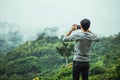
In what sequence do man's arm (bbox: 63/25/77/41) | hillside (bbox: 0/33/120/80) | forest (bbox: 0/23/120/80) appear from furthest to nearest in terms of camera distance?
hillside (bbox: 0/33/120/80)
forest (bbox: 0/23/120/80)
man's arm (bbox: 63/25/77/41)

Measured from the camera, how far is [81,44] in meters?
4.55

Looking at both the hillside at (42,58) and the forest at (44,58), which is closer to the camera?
the forest at (44,58)

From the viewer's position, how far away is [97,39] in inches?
186

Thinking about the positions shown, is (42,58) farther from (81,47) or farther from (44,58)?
(81,47)

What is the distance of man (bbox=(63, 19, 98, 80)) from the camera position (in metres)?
4.48

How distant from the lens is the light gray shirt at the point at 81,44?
14.7 feet

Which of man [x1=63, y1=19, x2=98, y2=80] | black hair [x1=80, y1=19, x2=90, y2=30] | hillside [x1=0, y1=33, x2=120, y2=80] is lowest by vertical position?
hillside [x1=0, y1=33, x2=120, y2=80]

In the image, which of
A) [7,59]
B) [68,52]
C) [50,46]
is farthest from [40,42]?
[68,52]

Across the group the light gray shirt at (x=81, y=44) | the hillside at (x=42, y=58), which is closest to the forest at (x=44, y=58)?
the hillside at (x=42, y=58)

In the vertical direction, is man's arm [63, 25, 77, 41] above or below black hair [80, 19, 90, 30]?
below

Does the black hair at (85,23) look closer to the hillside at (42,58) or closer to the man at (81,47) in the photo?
the man at (81,47)

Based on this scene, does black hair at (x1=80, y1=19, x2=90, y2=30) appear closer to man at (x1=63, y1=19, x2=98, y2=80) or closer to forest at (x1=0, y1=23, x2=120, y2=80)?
man at (x1=63, y1=19, x2=98, y2=80)

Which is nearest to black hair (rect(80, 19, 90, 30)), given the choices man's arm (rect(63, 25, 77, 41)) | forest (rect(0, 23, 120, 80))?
man's arm (rect(63, 25, 77, 41))

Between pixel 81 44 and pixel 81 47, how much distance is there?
48mm
